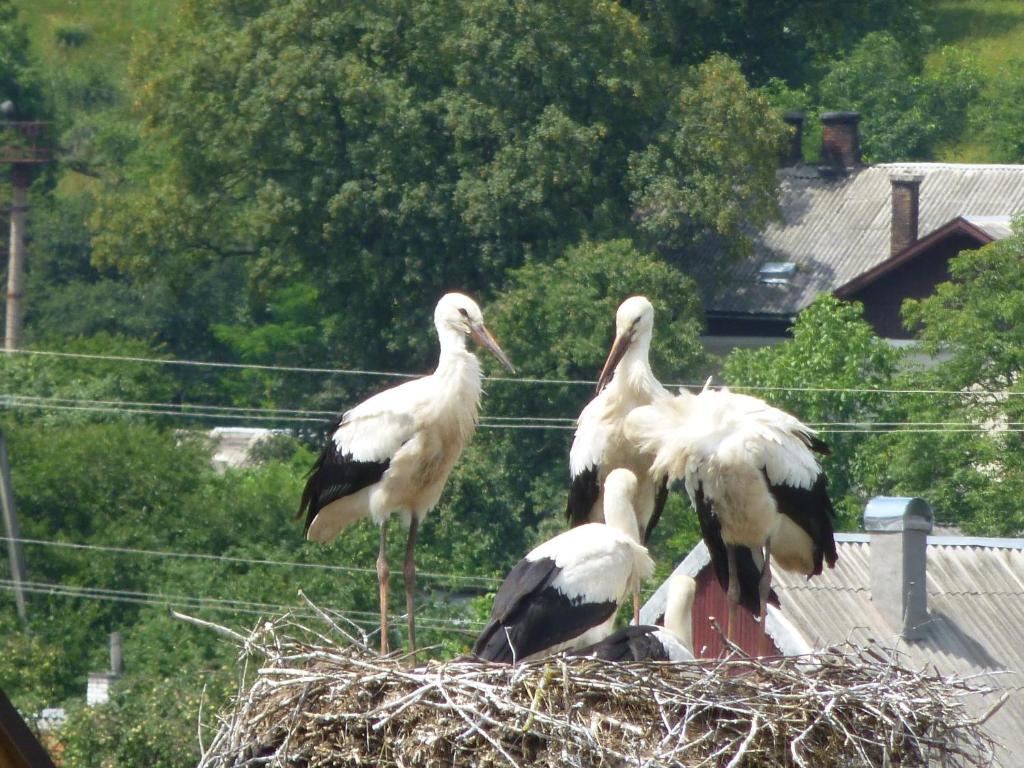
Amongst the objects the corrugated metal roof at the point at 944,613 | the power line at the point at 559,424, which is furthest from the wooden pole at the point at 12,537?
the corrugated metal roof at the point at 944,613

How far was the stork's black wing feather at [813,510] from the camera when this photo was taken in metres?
9.06

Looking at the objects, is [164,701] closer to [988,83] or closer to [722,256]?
[722,256]

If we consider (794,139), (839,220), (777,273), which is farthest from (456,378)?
(794,139)

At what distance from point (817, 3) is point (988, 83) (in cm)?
1213

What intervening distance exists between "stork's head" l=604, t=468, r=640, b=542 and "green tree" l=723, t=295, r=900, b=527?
Result: 51.2 ft

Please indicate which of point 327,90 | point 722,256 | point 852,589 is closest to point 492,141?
point 327,90

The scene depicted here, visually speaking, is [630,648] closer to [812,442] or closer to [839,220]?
[812,442]

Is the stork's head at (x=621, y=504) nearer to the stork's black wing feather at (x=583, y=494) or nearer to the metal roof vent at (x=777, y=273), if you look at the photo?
the stork's black wing feather at (x=583, y=494)

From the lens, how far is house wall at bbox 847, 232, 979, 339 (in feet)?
96.9

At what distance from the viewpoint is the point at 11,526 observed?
25062 mm

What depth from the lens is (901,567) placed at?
1217 cm

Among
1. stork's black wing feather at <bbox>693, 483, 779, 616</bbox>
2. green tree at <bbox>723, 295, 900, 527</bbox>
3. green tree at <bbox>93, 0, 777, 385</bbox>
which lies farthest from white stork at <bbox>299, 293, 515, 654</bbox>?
green tree at <bbox>93, 0, 777, 385</bbox>

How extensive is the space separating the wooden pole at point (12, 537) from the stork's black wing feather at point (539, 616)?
17297mm

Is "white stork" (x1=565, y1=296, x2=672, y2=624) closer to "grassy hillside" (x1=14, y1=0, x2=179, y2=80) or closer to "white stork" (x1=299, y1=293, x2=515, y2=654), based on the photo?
"white stork" (x1=299, y1=293, x2=515, y2=654)
